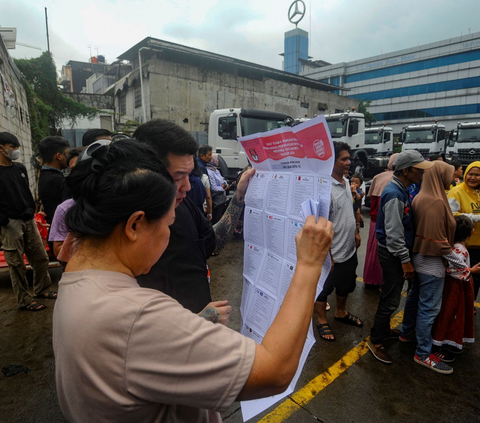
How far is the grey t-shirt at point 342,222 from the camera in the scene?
3.06 metres

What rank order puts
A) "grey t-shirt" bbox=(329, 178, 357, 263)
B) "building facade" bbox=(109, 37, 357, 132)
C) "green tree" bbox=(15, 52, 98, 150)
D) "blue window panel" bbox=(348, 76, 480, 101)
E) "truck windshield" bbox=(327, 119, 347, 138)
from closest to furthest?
"grey t-shirt" bbox=(329, 178, 357, 263), "truck windshield" bbox=(327, 119, 347, 138), "green tree" bbox=(15, 52, 98, 150), "building facade" bbox=(109, 37, 357, 132), "blue window panel" bbox=(348, 76, 480, 101)

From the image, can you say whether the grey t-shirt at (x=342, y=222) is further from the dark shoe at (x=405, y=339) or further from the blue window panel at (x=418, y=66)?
the blue window panel at (x=418, y=66)

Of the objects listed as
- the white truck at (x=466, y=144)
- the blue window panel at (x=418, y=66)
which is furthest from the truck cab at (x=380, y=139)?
the blue window panel at (x=418, y=66)

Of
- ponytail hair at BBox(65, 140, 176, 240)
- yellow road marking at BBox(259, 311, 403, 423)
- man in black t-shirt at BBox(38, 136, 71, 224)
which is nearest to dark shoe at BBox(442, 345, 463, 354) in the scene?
yellow road marking at BBox(259, 311, 403, 423)

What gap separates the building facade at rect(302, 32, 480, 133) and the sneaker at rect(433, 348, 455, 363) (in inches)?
1932

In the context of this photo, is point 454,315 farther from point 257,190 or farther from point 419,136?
point 419,136

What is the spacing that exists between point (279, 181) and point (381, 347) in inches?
93.4

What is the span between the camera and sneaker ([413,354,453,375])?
2641 mm

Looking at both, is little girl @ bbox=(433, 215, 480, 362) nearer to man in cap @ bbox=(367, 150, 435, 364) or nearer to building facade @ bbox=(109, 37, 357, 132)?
man in cap @ bbox=(367, 150, 435, 364)

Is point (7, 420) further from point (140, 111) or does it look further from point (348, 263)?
point (140, 111)

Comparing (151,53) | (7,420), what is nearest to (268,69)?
(151,53)

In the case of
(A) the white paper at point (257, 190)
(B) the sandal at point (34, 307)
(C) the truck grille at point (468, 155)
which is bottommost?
(B) the sandal at point (34, 307)

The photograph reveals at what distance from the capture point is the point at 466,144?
651 inches

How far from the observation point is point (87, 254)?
0.80m
